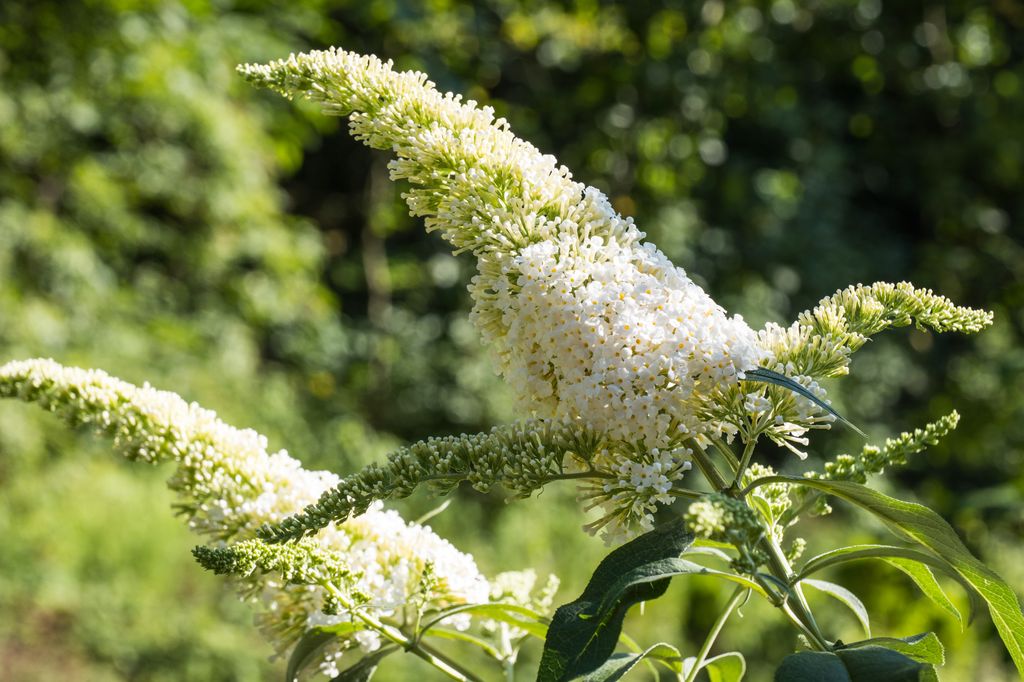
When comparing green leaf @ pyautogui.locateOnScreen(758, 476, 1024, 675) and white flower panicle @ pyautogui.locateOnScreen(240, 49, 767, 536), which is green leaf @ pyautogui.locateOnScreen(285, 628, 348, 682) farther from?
green leaf @ pyautogui.locateOnScreen(758, 476, 1024, 675)

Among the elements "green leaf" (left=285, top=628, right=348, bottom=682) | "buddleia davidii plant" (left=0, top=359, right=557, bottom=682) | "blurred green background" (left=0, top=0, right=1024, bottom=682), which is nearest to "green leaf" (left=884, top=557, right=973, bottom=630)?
"buddleia davidii plant" (left=0, top=359, right=557, bottom=682)

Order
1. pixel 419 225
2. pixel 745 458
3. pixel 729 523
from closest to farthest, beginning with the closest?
pixel 729 523 < pixel 745 458 < pixel 419 225

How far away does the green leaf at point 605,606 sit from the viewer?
1.65 ft

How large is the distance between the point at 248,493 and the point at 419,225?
4.20 m

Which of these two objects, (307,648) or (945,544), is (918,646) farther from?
(307,648)

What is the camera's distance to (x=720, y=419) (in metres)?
0.57

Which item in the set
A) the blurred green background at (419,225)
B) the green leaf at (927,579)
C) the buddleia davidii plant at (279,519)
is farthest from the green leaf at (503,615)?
the blurred green background at (419,225)

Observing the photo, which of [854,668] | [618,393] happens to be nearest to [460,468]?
[618,393]

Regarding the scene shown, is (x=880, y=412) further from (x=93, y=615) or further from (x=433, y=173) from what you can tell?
(x=433, y=173)

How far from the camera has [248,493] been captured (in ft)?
2.19

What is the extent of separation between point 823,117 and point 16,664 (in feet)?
11.8

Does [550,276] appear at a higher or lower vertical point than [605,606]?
higher

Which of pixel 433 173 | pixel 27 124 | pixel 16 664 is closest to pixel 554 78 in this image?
pixel 27 124

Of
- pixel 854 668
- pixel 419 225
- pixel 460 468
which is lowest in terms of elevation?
pixel 854 668
